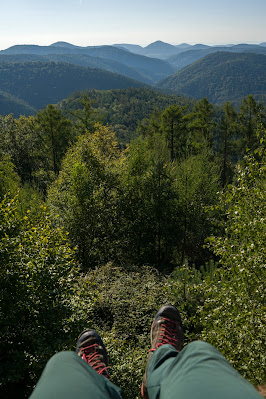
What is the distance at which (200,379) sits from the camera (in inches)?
74.6

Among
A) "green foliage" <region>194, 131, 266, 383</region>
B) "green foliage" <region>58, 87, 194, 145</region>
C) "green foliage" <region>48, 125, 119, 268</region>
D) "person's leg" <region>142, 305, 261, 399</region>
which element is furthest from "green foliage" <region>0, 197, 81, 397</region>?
"green foliage" <region>58, 87, 194, 145</region>

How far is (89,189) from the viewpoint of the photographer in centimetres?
1593

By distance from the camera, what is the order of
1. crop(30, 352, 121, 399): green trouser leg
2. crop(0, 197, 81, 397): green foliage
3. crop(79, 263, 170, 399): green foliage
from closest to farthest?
crop(30, 352, 121, 399): green trouser leg, crop(0, 197, 81, 397): green foliage, crop(79, 263, 170, 399): green foliage

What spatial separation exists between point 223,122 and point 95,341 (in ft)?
131

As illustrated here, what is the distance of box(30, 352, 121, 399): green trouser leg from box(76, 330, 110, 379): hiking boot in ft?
6.35

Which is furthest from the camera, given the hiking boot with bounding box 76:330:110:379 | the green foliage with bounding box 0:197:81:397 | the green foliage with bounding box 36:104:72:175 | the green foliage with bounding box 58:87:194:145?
the green foliage with bounding box 58:87:194:145

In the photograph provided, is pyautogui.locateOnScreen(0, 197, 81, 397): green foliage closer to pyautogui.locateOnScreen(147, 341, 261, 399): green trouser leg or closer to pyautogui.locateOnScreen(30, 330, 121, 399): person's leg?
pyautogui.locateOnScreen(30, 330, 121, 399): person's leg

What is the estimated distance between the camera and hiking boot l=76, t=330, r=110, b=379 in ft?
13.6

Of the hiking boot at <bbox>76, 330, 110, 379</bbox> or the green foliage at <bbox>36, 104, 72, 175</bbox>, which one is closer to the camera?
the hiking boot at <bbox>76, 330, 110, 379</bbox>

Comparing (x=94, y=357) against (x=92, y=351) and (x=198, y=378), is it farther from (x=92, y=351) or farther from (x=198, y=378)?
(x=198, y=378)

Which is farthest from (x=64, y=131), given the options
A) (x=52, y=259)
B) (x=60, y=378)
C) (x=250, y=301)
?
(x=60, y=378)

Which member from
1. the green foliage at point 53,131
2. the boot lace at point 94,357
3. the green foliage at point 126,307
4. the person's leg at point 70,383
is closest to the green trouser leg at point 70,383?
the person's leg at point 70,383

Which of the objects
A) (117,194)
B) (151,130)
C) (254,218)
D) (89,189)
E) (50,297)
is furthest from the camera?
(151,130)

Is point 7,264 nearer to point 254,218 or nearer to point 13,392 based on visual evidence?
point 13,392
